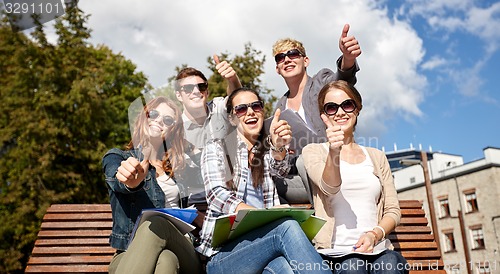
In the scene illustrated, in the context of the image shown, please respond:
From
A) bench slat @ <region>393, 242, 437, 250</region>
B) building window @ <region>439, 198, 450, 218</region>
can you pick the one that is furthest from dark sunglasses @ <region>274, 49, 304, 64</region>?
building window @ <region>439, 198, 450, 218</region>

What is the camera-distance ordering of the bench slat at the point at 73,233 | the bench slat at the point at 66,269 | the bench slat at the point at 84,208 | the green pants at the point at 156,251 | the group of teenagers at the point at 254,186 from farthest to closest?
the bench slat at the point at 84,208
the bench slat at the point at 73,233
the bench slat at the point at 66,269
the group of teenagers at the point at 254,186
the green pants at the point at 156,251

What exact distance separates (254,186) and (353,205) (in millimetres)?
688

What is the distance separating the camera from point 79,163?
1700 cm

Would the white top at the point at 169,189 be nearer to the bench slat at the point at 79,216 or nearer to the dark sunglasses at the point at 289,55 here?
the bench slat at the point at 79,216

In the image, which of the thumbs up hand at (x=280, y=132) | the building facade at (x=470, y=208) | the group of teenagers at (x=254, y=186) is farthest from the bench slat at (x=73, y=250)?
the building facade at (x=470, y=208)

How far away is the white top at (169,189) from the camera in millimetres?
3465

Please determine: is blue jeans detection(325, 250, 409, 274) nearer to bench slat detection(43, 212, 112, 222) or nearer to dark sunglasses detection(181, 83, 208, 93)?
dark sunglasses detection(181, 83, 208, 93)

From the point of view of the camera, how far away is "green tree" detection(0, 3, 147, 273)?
15250mm

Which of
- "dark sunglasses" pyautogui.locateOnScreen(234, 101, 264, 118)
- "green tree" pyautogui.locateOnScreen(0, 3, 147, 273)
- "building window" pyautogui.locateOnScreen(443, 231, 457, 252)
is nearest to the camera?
"dark sunglasses" pyautogui.locateOnScreen(234, 101, 264, 118)

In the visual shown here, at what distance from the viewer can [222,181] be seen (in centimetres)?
323

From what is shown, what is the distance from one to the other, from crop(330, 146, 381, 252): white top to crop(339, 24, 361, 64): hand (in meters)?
1.07

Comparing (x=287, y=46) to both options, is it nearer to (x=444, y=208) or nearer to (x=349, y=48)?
(x=349, y=48)

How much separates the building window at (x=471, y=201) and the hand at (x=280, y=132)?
33006 mm

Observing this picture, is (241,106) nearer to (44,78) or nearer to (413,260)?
(413,260)
